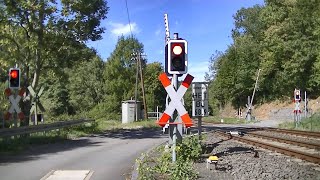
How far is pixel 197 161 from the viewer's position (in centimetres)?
1332

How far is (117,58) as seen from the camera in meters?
90.2

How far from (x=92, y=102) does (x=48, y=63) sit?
6376 centimetres

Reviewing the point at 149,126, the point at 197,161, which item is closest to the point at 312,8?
the point at 149,126

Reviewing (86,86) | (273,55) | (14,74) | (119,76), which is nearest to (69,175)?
(14,74)

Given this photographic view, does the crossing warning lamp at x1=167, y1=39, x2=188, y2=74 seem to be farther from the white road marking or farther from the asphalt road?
the white road marking

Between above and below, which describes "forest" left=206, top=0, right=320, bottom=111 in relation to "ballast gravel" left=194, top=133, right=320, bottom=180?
above

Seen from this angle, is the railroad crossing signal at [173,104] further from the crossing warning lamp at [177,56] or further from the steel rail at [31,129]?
the steel rail at [31,129]

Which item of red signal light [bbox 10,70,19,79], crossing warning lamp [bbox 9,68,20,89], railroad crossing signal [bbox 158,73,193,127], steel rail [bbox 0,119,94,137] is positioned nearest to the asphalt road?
steel rail [bbox 0,119,94,137]

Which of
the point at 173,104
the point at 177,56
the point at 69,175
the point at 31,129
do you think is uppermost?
the point at 177,56

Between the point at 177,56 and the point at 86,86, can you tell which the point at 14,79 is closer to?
the point at 177,56

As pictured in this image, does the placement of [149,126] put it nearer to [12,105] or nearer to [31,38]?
[31,38]

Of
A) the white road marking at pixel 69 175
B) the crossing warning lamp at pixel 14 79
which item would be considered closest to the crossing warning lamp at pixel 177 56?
the white road marking at pixel 69 175

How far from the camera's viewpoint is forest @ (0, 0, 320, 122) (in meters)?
26.1

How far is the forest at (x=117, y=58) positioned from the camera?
26062mm
